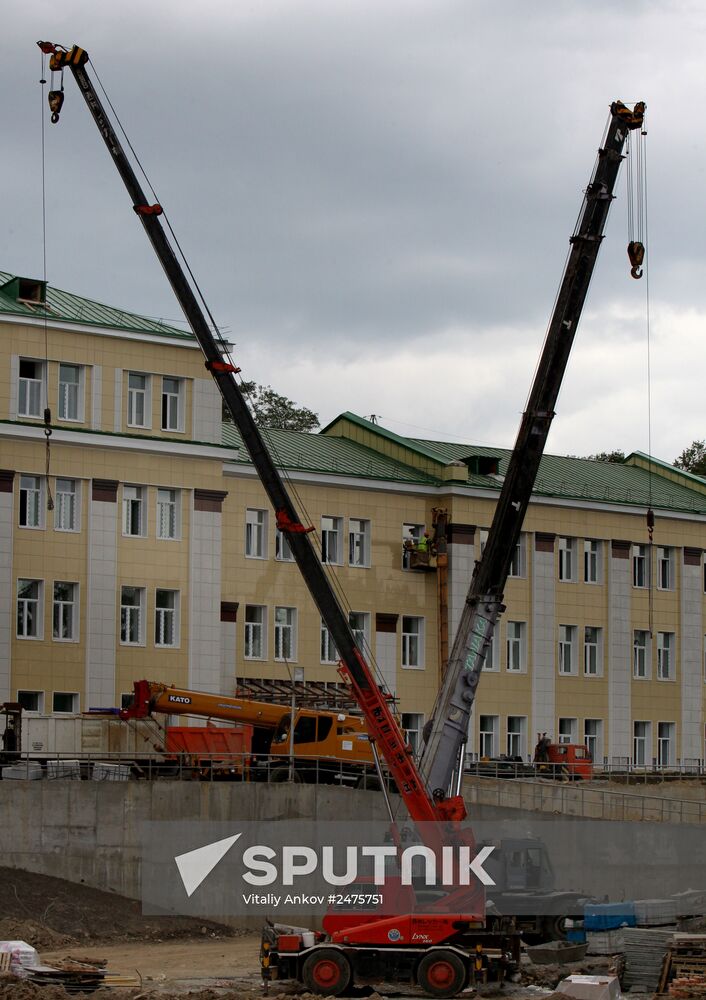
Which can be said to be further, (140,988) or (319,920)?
(319,920)

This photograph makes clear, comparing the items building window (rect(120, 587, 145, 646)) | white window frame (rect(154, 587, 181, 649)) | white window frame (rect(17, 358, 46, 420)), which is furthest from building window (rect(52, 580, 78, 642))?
white window frame (rect(17, 358, 46, 420))

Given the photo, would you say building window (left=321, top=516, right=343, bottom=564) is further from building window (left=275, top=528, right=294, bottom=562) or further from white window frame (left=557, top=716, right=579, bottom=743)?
white window frame (left=557, top=716, right=579, bottom=743)

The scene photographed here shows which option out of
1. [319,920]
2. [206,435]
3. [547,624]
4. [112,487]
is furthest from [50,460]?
[547,624]

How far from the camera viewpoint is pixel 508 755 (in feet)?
206

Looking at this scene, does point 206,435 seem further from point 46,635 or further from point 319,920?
point 319,920

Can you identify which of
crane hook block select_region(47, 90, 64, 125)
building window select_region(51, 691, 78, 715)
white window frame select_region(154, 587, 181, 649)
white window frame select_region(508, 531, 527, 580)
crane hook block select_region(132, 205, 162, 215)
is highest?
crane hook block select_region(47, 90, 64, 125)

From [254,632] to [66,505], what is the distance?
9.23 meters

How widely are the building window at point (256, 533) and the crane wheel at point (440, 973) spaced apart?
29438 millimetres

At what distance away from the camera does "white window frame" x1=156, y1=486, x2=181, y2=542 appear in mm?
54781

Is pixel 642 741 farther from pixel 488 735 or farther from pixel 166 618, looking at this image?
pixel 166 618

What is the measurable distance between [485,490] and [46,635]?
19.3 m

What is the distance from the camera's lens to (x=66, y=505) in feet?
174

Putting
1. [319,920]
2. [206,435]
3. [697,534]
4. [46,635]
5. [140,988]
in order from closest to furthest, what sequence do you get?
1. [140,988]
2. [319,920]
3. [46,635]
4. [206,435]
5. [697,534]

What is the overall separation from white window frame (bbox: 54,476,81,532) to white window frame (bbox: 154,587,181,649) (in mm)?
3541
